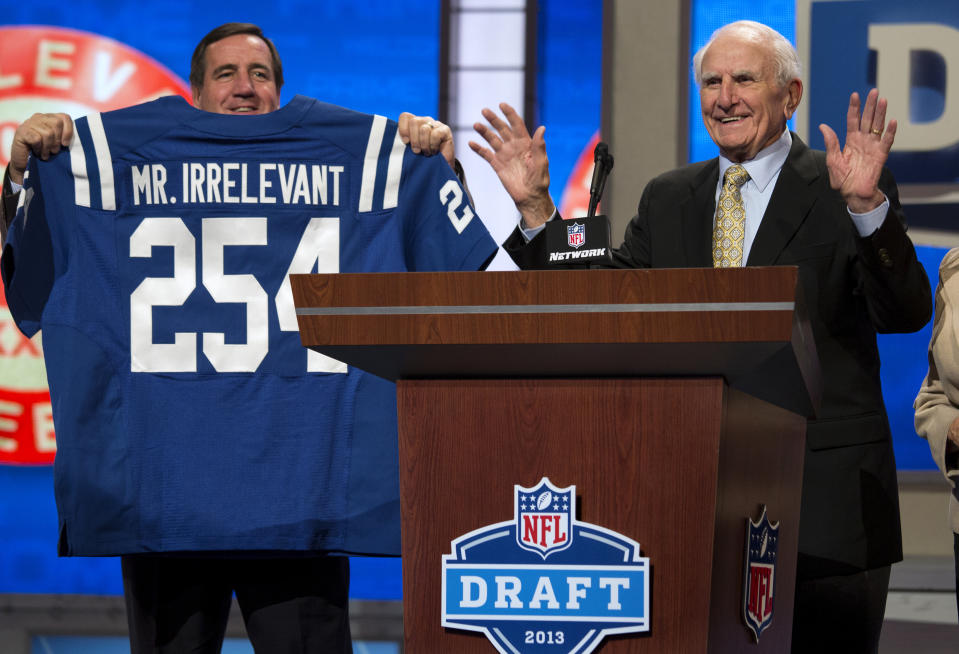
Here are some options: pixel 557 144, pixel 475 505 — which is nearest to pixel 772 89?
pixel 475 505

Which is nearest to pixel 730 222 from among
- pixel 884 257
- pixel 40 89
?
pixel 884 257

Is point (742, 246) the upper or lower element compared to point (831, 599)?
upper

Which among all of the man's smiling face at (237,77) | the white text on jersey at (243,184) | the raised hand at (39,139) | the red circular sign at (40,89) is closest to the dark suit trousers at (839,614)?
the white text on jersey at (243,184)

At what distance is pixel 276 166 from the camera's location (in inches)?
78.2

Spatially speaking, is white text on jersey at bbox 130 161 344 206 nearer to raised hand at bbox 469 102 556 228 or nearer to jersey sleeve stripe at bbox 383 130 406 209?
jersey sleeve stripe at bbox 383 130 406 209

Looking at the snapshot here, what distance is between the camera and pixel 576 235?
131cm

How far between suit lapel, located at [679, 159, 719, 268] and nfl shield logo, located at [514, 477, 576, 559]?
2.78ft

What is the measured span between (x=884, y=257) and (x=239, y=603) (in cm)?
121

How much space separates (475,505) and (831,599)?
2.82ft

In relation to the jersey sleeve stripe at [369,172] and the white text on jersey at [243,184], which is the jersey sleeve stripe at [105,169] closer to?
the white text on jersey at [243,184]

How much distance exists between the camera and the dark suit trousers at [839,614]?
1719 mm

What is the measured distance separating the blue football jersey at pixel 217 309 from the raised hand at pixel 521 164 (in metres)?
0.21

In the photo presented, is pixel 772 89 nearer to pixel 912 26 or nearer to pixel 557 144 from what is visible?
pixel 557 144

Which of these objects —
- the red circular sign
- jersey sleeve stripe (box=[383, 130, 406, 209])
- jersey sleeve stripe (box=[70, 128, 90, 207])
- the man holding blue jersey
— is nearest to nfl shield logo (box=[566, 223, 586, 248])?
the man holding blue jersey
